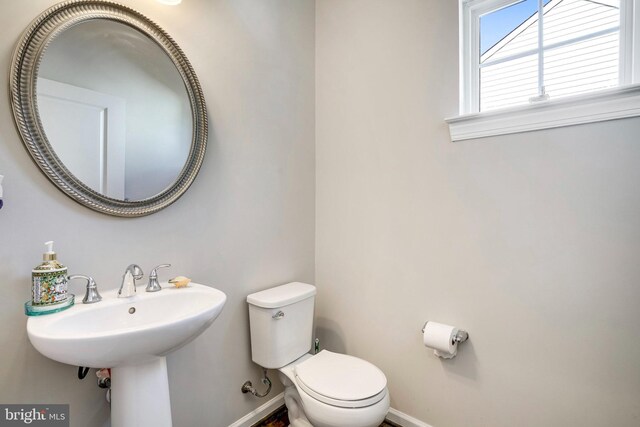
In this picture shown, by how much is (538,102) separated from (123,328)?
5.55 feet

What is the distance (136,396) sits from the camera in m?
0.97

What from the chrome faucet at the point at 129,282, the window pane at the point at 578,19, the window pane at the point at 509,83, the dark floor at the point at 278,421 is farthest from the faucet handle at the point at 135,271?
the window pane at the point at 578,19

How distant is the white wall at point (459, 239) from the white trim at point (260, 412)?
44cm

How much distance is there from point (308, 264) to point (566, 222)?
1343 millimetres

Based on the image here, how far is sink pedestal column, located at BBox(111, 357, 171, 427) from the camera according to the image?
3.16 ft

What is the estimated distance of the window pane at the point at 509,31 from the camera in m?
1.33

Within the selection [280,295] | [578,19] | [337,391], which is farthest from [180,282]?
[578,19]

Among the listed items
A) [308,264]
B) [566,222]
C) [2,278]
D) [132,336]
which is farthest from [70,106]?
[566,222]

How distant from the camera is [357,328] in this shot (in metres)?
1.80

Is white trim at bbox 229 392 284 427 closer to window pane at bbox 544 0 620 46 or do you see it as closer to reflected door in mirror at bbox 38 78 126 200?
reflected door in mirror at bbox 38 78 126 200

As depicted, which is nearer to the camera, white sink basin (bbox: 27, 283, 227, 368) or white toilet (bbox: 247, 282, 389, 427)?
white sink basin (bbox: 27, 283, 227, 368)

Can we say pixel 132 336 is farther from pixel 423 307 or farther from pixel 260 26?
pixel 260 26

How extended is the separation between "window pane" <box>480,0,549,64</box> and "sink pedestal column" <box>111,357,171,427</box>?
1949 mm

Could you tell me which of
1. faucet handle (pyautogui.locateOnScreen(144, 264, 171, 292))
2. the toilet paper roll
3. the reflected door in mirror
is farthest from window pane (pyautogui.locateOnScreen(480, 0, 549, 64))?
faucet handle (pyautogui.locateOnScreen(144, 264, 171, 292))
